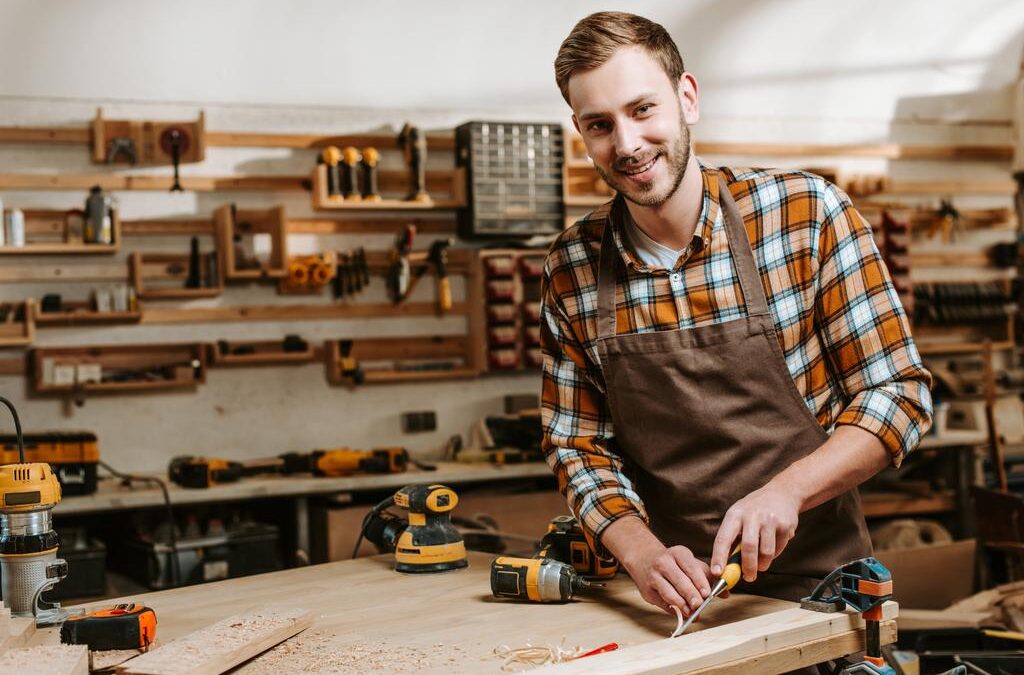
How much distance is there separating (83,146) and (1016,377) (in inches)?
179

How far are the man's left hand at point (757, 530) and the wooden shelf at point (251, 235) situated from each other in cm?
337

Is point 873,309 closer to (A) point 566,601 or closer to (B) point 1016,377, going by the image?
(A) point 566,601

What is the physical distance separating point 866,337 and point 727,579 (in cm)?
45

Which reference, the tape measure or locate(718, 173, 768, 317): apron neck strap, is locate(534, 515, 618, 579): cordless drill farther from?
the tape measure

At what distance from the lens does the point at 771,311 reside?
71.8 inches

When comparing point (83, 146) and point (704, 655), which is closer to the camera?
point (704, 655)

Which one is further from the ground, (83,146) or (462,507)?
(83,146)

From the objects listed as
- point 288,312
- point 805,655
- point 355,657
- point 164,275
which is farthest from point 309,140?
point 805,655

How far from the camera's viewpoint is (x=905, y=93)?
6090 millimetres

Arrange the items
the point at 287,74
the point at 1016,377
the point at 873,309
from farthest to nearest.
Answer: the point at 1016,377
the point at 287,74
the point at 873,309

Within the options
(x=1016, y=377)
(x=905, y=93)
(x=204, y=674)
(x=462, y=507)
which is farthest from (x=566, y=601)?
(x=905, y=93)

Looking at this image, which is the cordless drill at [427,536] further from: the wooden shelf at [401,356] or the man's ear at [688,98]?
the wooden shelf at [401,356]

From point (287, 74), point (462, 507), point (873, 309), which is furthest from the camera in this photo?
point (287, 74)

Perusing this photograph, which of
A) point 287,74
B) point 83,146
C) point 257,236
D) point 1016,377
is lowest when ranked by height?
point 1016,377
